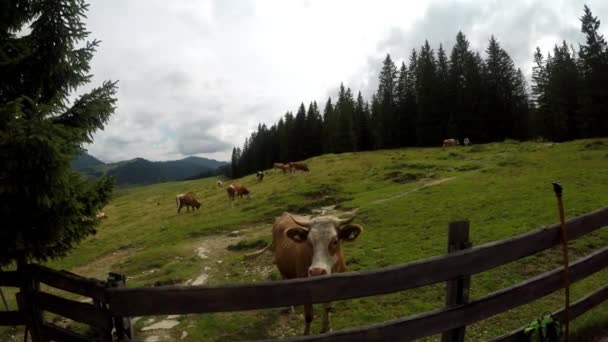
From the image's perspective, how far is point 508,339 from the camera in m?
4.72

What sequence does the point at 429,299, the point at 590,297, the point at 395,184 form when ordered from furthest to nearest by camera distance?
the point at 395,184 < the point at 429,299 < the point at 590,297

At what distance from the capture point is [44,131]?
188 inches

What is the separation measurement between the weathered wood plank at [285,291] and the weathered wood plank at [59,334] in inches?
82.1

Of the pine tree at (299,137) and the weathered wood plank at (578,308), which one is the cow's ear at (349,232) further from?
the pine tree at (299,137)

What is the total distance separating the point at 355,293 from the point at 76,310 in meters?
3.70

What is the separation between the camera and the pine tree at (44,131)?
4891 mm

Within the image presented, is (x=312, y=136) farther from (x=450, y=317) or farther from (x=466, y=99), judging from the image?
(x=450, y=317)

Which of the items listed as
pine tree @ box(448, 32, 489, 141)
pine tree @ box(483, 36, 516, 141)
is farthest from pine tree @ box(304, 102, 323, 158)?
pine tree @ box(483, 36, 516, 141)

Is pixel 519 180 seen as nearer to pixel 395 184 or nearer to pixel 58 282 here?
pixel 395 184

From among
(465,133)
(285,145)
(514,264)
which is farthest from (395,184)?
(285,145)

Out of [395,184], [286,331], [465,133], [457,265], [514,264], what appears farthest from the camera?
[465,133]

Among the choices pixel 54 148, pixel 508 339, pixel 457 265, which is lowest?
pixel 508 339

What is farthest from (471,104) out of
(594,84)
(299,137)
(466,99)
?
(299,137)

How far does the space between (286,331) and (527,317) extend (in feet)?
16.4
